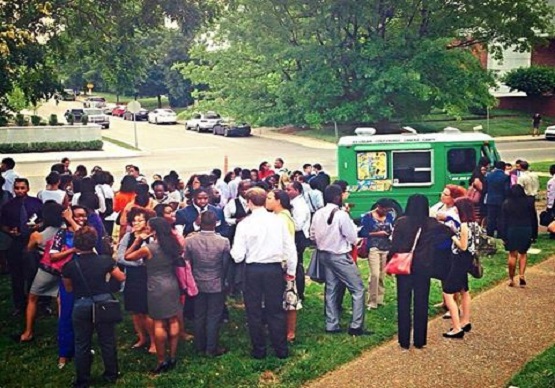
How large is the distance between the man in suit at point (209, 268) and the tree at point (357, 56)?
373 inches

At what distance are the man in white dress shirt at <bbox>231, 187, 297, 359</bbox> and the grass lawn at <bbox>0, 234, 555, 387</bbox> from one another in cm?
30

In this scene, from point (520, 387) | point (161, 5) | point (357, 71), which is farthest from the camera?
point (357, 71)

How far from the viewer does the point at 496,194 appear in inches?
526

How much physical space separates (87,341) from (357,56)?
12023mm

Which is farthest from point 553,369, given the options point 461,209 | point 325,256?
point 325,256

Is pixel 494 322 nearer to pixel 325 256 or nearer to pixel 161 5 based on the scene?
pixel 325 256

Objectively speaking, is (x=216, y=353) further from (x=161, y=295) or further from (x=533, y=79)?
(x=533, y=79)

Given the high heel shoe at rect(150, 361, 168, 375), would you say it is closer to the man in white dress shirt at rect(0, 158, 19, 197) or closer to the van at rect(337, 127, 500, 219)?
the man in white dress shirt at rect(0, 158, 19, 197)

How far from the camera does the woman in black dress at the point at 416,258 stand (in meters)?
7.73

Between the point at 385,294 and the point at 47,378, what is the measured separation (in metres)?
4.97

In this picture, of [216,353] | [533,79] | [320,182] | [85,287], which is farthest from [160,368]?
[533,79]

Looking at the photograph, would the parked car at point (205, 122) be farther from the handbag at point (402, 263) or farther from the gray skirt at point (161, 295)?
the gray skirt at point (161, 295)

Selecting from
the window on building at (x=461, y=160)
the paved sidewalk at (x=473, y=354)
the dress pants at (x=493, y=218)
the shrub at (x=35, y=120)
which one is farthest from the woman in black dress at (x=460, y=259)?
the shrub at (x=35, y=120)

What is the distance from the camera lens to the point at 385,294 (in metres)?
10.2
